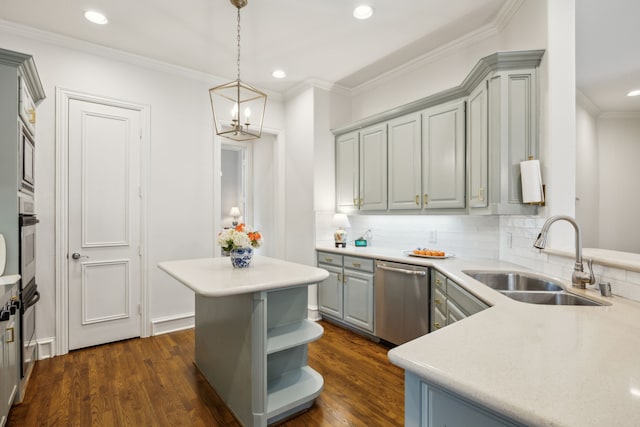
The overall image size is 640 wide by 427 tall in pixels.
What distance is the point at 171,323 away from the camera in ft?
11.7

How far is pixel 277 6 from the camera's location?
2.61 m

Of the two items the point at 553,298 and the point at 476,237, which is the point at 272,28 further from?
the point at 553,298

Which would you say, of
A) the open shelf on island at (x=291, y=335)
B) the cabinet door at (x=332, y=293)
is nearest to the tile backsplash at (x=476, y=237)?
the cabinet door at (x=332, y=293)

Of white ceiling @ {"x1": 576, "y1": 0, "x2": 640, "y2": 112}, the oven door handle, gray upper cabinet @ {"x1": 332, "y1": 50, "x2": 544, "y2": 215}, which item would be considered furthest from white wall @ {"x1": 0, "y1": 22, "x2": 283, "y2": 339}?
white ceiling @ {"x1": 576, "y1": 0, "x2": 640, "y2": 112}

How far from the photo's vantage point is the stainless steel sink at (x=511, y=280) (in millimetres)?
2092

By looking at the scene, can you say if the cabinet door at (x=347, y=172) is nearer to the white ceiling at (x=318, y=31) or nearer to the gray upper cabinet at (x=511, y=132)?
the white ceiling at (x=318, y=31)

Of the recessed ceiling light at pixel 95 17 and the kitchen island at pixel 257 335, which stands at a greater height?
the recessed ceiling light at pixel 95 17

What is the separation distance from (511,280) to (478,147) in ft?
3.44

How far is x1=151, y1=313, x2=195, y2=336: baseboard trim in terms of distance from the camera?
3.47 meters

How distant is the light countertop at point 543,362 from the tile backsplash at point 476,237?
359 mm

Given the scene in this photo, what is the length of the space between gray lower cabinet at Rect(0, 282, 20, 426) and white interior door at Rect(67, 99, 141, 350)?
1.05 metres

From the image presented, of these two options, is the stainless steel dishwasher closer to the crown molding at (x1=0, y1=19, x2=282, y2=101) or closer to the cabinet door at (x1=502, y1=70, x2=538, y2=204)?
the cabinet door at (x1=502, y1=70, x2=538, y2=204)

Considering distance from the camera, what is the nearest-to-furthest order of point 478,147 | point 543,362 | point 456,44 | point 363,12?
point 543,362
point 478,147
point 363,12
point 456,44

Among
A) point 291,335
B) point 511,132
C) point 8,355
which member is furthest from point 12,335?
→ point 511,132
